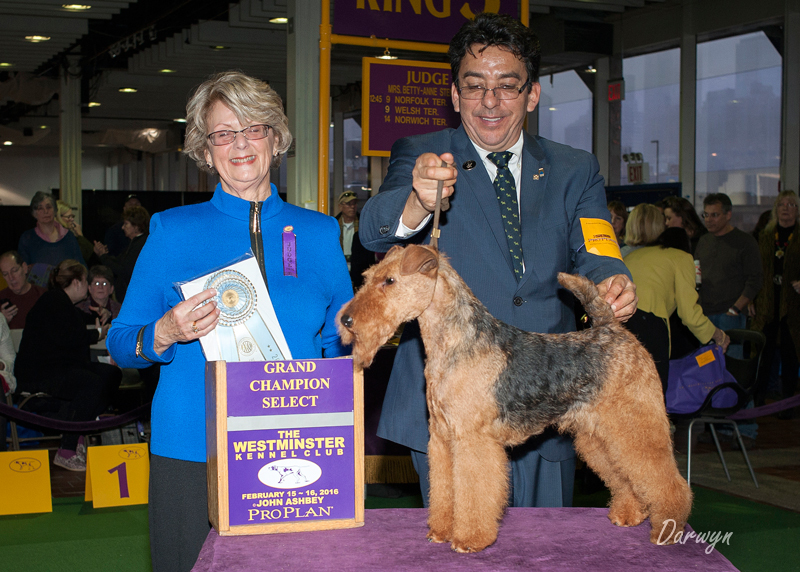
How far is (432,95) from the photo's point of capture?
5230 mm

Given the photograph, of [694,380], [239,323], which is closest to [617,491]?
[239,323]

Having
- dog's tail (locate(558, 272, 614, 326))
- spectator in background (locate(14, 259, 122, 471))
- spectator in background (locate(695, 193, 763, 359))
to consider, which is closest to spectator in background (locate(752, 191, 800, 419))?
spectator in background (locate(695, 193, 763, 359))

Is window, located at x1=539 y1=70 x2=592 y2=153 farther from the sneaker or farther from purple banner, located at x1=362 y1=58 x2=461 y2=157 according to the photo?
the sneaker

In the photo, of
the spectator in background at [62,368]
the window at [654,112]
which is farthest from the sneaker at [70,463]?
the window at [654,112]

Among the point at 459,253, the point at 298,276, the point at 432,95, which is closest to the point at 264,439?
the point at 298,276

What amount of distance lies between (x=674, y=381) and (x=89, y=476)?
391 centimetres

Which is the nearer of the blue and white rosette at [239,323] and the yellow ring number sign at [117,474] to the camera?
the blue and white rosette at [239,323]

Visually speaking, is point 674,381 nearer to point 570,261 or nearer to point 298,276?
point 570,261

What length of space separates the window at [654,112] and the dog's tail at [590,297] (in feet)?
31.3

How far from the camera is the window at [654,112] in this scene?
10391 mm

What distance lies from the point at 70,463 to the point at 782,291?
22.1 ft

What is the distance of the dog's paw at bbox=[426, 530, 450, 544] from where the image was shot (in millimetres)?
1548

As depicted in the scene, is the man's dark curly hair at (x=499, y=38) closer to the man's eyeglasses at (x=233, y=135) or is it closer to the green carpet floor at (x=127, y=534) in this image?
the man's eyeglasses at (x=233, y=135)

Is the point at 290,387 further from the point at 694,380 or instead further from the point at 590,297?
the point at 694,380
